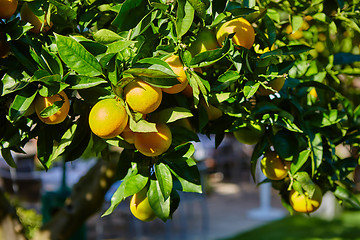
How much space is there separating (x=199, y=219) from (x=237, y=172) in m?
3.01

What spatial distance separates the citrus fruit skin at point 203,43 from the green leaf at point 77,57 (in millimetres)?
164

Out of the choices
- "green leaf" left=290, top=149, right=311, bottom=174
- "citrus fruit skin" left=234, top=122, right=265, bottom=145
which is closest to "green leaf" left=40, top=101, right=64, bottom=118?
"citrus fruit skin" left=234, top=122, right=265, bottom=145

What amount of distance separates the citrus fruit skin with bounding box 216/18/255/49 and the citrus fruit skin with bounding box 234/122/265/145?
171 millimetres

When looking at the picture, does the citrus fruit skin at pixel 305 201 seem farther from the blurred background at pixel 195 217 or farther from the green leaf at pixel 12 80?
the blurred background at pixel 195 217

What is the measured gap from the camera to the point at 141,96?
62cm

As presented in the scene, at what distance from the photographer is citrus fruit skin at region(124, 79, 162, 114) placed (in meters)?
0.62

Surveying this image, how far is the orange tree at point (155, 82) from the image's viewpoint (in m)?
0.65

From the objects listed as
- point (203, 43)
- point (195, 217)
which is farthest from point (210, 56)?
point (195, 217)

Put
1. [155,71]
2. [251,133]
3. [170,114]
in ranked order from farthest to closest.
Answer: [251,133] → [170,114] → [155,71]

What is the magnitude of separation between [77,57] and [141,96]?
118mm

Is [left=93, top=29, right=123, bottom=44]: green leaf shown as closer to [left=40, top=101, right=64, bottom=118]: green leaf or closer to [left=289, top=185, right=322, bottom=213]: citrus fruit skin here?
[left=40, top=101, right=64, bottom=118]: green leaf

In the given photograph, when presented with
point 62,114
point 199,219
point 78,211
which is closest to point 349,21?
point 62,114

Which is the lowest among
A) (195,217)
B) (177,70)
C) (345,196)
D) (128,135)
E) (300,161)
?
(195,217)

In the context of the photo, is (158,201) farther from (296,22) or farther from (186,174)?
(296,22)
